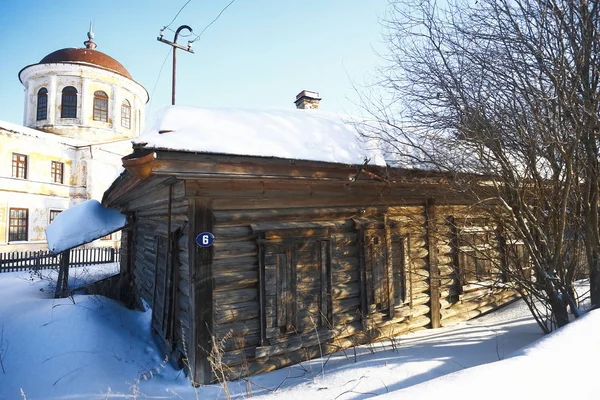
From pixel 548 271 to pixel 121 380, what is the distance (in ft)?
18.4

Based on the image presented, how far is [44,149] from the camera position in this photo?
66.3 ft

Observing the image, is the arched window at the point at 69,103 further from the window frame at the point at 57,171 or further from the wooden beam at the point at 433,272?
the wooden beam at the point at 433,272

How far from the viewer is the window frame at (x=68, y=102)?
2350cm

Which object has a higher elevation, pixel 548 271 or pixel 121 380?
pixel 548 271

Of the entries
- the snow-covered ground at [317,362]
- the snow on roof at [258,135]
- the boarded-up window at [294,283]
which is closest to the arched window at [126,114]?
the snow-covered ground at [317,362]

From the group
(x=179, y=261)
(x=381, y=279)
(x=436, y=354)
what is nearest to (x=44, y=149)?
(x=179, y=261)

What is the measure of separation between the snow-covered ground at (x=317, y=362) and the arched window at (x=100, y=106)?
2151 cm

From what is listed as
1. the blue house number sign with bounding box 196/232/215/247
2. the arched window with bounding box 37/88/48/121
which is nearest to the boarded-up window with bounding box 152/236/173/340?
the blue house number sign with bounding box 196/232/215/247

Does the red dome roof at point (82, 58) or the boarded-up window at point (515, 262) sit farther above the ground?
the red dome roof at point (82, 58)

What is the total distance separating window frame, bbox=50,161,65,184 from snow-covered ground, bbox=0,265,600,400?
684 inches

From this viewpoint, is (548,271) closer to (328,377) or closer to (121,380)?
(328,377)

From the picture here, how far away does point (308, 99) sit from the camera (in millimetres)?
8914

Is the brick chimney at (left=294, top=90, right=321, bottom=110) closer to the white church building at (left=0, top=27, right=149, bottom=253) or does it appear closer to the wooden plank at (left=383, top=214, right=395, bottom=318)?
the wooden plank at (left=383, top=214, right=395, bottom=318)

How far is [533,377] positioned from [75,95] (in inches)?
1139
